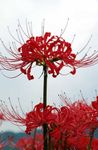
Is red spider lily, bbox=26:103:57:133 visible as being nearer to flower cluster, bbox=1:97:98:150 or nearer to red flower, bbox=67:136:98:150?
flower cluster, bbox=1:97:98:150

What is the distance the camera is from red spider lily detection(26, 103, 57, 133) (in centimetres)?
469

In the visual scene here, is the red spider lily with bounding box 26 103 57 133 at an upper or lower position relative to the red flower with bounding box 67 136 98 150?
upper

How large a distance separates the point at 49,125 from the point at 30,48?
74 centimetres

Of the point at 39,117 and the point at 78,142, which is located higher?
the point at 39,117

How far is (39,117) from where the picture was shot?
15.5 feet

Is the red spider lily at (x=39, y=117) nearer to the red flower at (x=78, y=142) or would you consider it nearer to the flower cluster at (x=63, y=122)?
the flower cluster at (x=63, y=122)

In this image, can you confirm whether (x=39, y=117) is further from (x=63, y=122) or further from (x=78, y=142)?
(x=78, y=142)

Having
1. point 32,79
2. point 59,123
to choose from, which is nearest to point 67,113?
point 59,123

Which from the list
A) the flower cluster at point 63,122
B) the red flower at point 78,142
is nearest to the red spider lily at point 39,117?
the flower cluster at point 63,122

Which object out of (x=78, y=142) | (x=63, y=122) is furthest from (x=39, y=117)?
(x=78, y=142)

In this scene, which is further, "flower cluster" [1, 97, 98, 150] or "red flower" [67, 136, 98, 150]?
"red flower" [67, 136, 98, 150]

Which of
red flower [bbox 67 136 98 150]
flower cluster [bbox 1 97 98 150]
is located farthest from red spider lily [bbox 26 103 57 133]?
red flower [bbox 67 136 98 150]

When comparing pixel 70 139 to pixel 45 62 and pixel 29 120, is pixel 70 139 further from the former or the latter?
pixel 45 62

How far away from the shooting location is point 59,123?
4.78 metres
